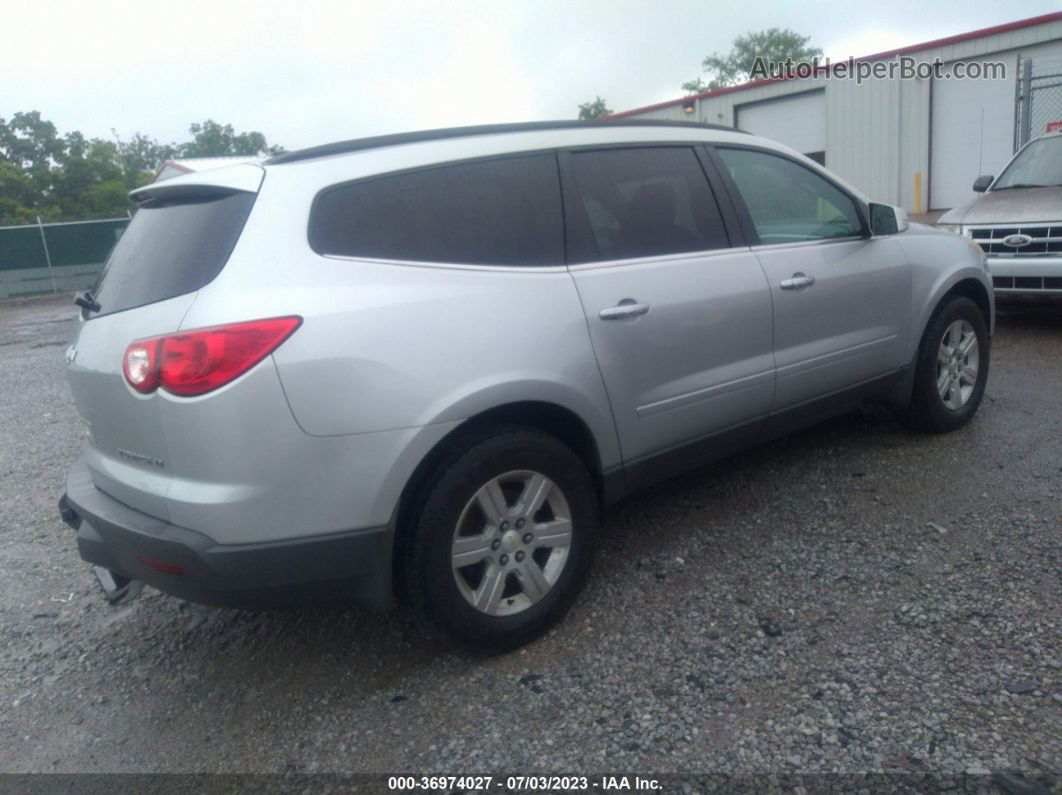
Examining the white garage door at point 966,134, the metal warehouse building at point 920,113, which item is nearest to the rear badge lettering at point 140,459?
the metal warehouse building at point 920,113

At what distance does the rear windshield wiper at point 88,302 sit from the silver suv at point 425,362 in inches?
0.7

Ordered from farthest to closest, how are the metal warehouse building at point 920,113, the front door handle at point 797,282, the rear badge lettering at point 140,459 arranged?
the metal warehouse building at point 920,113, the front door handle at point 797,282, the rear badge lettering at point 140,459

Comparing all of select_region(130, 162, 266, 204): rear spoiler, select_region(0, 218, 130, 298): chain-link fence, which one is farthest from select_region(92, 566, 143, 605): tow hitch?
select_region(0, 218, 130, 298): chain-link fence

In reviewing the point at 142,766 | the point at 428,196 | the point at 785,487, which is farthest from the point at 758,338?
the point at 142,766

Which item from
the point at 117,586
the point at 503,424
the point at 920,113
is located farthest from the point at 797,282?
the point at 920,113

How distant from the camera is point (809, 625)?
322cm

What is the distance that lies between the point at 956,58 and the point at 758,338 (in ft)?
57.4

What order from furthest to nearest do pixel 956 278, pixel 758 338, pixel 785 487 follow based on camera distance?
pixel 956 278, pixel 785 487, pixel 758 338

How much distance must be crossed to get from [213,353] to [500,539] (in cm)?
112

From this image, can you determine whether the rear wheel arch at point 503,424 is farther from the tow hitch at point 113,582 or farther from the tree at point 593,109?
the tree at point 593,109

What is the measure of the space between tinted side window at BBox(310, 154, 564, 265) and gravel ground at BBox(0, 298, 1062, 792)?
140 centimetres

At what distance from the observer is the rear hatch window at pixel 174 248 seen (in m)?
2.81

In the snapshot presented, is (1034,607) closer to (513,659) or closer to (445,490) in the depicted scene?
(513,659)

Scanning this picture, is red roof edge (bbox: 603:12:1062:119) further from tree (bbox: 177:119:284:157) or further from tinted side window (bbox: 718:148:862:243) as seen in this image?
tree (bbox: 177:119:284:157)
